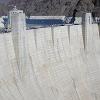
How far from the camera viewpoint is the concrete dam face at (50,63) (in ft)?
53.8

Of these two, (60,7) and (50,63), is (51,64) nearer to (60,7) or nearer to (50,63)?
(50,63)

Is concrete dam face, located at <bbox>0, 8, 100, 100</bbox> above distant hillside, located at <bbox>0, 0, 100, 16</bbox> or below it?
below

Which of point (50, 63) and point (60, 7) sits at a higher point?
point (60, 7)

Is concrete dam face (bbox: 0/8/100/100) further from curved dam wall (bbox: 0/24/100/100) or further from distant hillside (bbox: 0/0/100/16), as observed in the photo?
distant hillside (bbox: 0/0/100/16)

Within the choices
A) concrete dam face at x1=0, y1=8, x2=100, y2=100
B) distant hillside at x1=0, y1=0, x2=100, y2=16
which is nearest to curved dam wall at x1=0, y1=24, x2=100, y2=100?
concrete dam face at x1=0, y1=8, x2=100, y2=100

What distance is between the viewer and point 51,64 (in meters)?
19.0

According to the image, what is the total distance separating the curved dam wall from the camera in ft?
53.7

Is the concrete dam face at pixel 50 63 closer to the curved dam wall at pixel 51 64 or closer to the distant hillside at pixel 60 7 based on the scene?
the curved dam wall at pixel 51 64

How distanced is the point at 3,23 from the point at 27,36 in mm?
5627

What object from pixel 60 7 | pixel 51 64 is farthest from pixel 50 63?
pixel 60 7

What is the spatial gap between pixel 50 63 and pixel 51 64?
87 millimetres

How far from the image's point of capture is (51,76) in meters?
18.7

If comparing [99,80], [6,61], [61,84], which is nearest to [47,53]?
[61,84]

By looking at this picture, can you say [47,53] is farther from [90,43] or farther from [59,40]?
[90,43]
